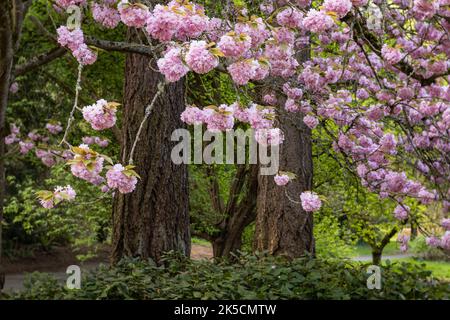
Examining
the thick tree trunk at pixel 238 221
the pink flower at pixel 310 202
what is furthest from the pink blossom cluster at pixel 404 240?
the thick tree trunk at pixel 238 221

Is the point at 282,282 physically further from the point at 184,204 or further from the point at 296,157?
the point at 296,157

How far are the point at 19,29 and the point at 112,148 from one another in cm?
722

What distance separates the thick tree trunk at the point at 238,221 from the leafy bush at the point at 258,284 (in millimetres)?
6755

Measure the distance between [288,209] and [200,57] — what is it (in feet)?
16.7

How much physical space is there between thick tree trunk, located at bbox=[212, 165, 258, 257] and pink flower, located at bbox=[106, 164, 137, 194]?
857cm

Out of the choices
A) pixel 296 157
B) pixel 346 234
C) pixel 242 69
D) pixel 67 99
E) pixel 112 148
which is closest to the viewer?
pixel 242 69

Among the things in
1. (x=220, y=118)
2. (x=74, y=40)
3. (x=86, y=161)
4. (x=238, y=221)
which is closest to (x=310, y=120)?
(x=220, y=118)

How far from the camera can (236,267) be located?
6211 mm

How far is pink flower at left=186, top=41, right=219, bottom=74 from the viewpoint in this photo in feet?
12.1

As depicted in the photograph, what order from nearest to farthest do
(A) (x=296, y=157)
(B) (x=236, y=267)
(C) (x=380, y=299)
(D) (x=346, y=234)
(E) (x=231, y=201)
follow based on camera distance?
(C) (x=380, y=299) → (B) (x=236, y=267) → (A) (x=296, y=157) → (E) (x=231, y=201) → (D) (x=346, y=234)

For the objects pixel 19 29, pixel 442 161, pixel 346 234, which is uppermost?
pixel 19 29

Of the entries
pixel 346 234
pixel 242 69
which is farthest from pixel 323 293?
pixel 346 234

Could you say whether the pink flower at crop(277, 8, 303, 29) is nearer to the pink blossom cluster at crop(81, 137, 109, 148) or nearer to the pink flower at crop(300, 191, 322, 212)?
the pink flower at crop(300, 191, 322, 212)

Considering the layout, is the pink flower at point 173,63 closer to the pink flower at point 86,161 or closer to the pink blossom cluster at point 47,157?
the pink flower at point 86,161
